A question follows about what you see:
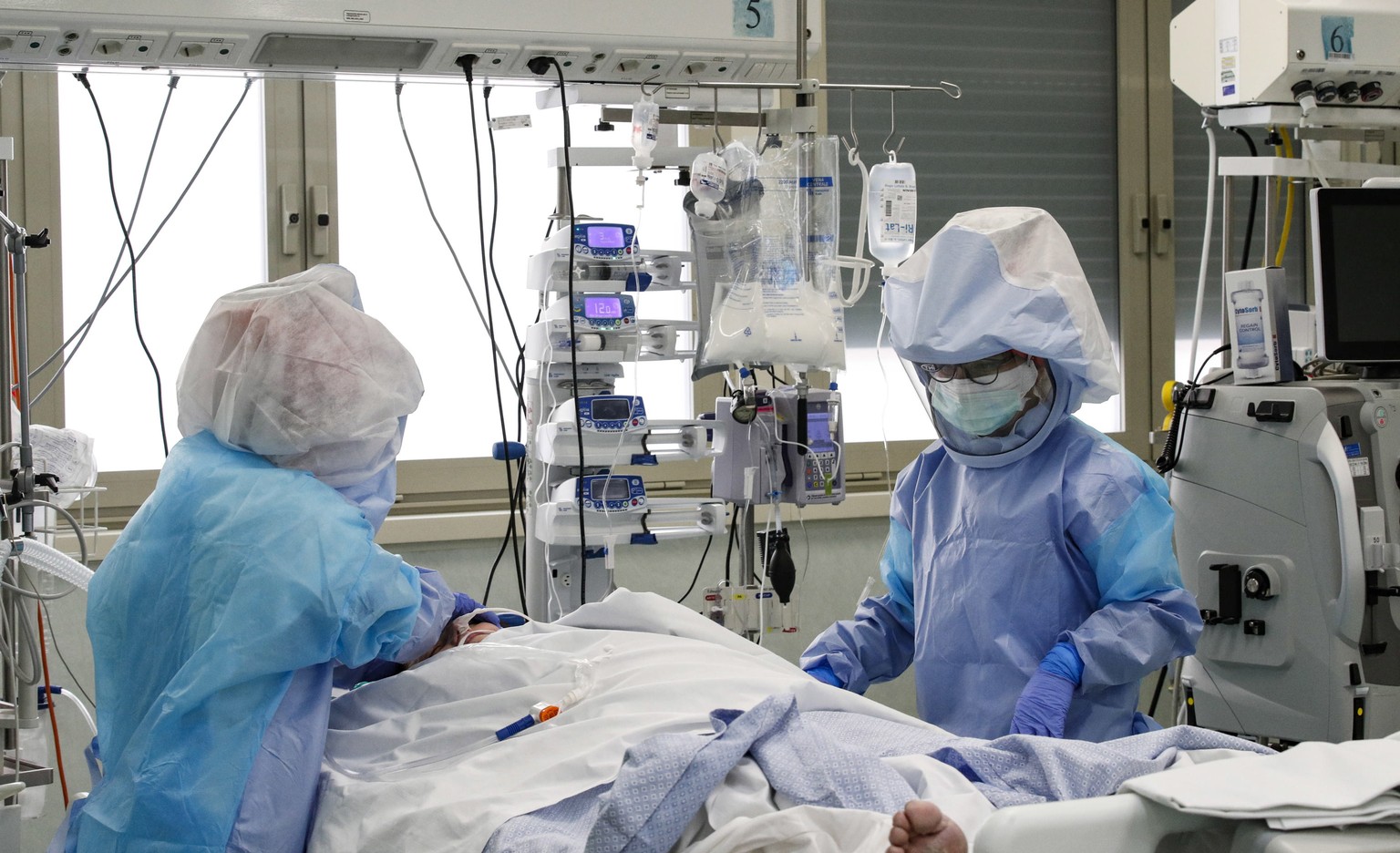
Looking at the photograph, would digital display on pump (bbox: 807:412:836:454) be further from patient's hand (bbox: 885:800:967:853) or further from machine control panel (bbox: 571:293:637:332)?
patient's hand (bbox: 885:800:967:853)

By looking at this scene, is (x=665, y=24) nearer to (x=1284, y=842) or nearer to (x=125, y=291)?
(x=125, y=291)

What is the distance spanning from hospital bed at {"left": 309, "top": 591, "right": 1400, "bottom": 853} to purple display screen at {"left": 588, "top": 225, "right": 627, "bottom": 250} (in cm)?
85

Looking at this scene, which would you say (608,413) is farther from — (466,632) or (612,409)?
(466,632)

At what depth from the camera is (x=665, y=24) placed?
272cm

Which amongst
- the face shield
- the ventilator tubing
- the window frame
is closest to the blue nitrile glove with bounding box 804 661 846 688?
the face shield

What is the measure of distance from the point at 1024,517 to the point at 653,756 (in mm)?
963

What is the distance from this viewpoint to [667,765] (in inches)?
54.6

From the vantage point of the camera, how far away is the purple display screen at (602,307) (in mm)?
2625

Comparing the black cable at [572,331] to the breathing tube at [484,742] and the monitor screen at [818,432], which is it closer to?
the monitor screen at [818,432]

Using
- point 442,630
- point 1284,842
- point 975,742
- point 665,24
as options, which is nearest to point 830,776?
point 975,742

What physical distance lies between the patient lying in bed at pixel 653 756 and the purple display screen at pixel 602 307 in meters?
0.73

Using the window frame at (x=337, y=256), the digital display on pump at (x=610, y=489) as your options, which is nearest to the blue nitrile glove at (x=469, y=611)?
the digital display on pump at (x=610, y=489)

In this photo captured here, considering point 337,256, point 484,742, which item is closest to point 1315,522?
point 484,742

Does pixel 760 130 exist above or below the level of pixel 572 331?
above
